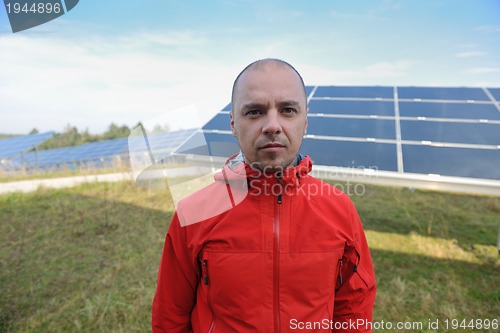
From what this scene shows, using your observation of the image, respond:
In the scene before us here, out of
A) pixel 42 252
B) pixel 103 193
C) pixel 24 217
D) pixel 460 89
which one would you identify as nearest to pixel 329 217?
pixel 42 252

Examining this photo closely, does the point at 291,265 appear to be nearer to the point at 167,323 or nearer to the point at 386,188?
the point at 167,323

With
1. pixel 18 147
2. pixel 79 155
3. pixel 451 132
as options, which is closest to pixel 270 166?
pixel 451 132

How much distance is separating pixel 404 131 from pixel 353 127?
922mm

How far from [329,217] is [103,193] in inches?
303

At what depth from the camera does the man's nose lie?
1.40 metres

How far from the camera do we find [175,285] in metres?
1.66

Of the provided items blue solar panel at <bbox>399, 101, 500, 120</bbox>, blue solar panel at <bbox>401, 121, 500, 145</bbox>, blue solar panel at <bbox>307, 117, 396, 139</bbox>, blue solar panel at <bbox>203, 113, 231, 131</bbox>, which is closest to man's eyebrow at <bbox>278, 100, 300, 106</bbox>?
blue solar panel at <bbox>203, 113, 231, 131</bbox>

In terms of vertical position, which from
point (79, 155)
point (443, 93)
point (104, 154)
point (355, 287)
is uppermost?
point (443, 93)

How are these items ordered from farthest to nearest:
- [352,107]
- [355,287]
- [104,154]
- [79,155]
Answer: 1. [79,155]
2. [104,154]
3. [352,107]
4. [355,287]

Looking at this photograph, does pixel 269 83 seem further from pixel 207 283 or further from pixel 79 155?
pixel 79 155

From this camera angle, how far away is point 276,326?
1448mm

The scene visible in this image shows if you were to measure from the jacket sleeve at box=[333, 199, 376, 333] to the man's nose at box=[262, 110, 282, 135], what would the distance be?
627mm

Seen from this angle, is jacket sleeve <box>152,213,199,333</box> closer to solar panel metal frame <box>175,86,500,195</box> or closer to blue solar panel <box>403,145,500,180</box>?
solar panel metal frame <box>175,86,500,195</box>

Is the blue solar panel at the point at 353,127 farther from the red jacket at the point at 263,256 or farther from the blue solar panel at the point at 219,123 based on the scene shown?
the red jacket at the point at 263,256
